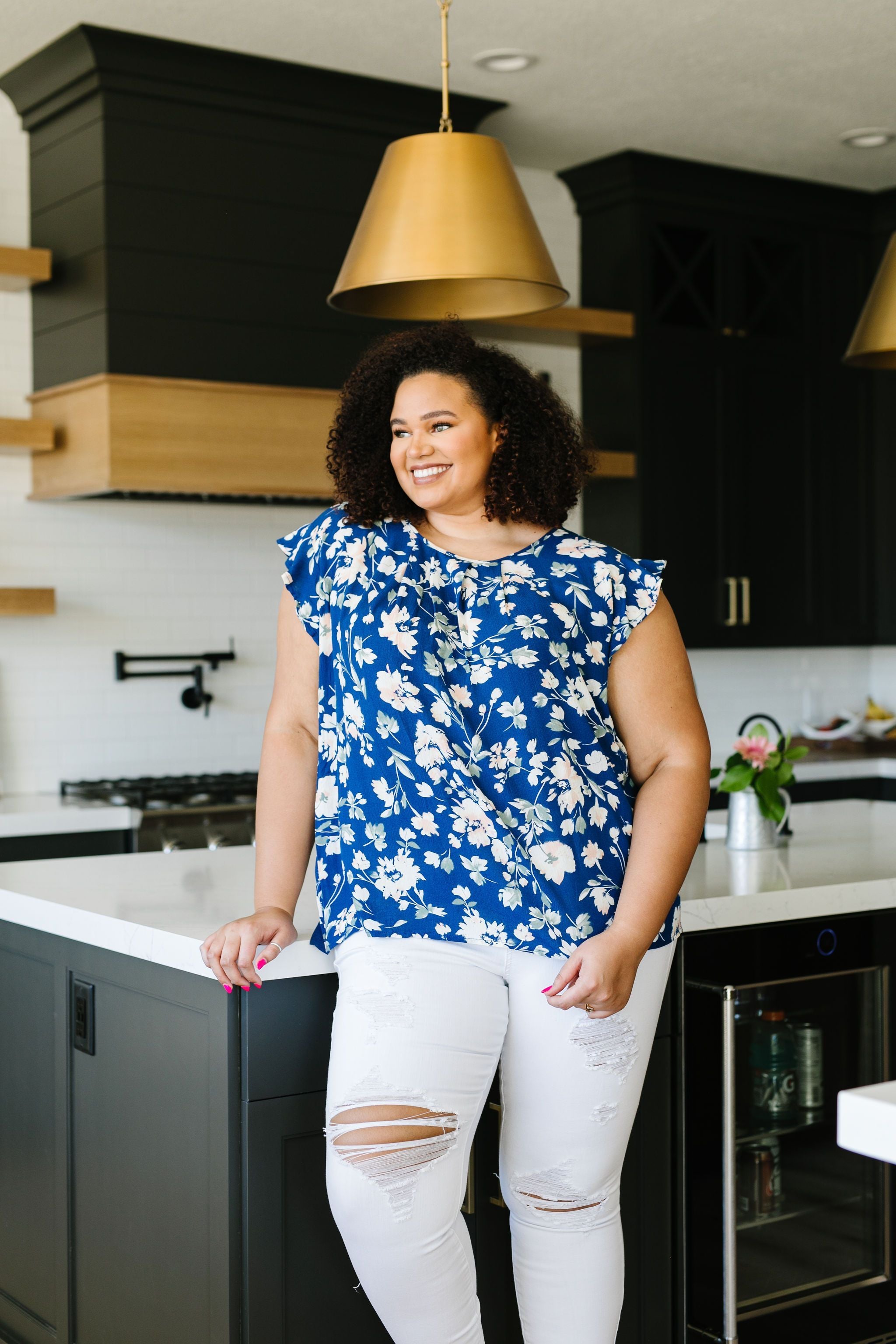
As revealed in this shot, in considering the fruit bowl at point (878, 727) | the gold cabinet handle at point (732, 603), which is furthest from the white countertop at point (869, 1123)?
the fruit bowl at point (878, 727)

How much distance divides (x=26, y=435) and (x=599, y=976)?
2.91 m

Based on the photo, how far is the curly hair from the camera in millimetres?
2055

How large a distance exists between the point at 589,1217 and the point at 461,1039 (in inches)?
12.4

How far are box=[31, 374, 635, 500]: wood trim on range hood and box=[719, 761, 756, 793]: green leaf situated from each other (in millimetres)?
1304

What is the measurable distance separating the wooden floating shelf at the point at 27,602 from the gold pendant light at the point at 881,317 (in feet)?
7.86

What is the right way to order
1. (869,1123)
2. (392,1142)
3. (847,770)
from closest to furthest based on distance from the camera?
1. (869,1123)
2. (392,1142)
3. (847,770)

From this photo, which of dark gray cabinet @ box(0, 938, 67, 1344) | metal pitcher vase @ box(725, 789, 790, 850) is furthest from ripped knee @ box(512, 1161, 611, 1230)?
metal pitcher vase @ box(725, 789, 790, 850)

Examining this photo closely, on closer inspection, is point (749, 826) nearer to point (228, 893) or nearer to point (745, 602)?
point (228, 893)

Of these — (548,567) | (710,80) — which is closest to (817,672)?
(710,80)

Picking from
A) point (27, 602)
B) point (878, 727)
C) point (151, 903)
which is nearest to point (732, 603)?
point (878, 727)

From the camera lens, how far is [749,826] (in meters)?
2.92

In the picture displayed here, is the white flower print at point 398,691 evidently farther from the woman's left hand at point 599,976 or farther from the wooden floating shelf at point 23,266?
the wooden floating shelf at point 23,266

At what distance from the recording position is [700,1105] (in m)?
2.43

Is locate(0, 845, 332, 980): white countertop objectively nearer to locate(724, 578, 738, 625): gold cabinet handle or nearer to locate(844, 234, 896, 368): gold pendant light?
locate(844, 234, 896, 368): gold pendant light
